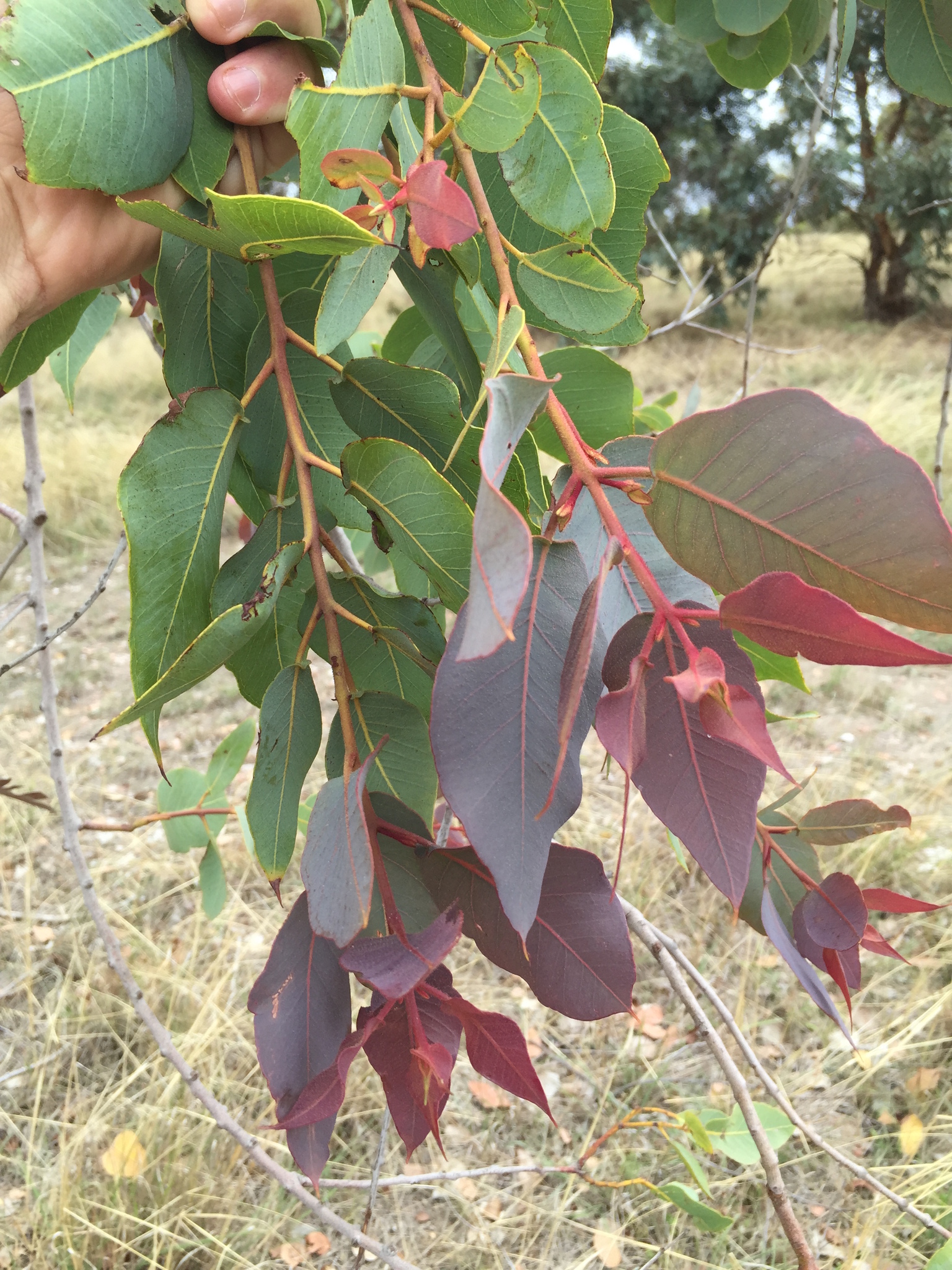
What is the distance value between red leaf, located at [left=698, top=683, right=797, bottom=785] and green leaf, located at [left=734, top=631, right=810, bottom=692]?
19cm

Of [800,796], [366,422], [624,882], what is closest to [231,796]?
[624,882]

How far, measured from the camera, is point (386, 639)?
1.23 feet

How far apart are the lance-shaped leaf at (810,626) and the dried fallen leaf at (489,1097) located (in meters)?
1.59

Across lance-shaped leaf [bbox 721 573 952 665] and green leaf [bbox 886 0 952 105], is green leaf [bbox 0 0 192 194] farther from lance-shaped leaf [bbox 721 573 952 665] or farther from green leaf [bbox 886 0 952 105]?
green leaf [bbox 886 0 952 105]

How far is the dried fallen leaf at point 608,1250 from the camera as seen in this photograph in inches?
51.2

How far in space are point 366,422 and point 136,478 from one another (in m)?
0.10

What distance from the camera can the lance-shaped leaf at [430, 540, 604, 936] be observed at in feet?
0.78

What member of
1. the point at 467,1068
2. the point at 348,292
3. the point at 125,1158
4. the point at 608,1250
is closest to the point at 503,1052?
the point at 348,292

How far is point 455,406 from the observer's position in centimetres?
37

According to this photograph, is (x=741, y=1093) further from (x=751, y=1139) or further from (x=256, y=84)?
(x=256, y=84)

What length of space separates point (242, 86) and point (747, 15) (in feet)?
1.23

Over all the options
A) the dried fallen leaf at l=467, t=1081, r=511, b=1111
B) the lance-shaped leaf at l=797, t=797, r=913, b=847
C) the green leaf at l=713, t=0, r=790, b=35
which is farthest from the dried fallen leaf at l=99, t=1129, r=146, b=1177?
the green leaf at l=713, t=0, r=790, b=35

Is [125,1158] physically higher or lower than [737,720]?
lower

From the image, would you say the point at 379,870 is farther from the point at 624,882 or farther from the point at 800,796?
the point at 800,796
